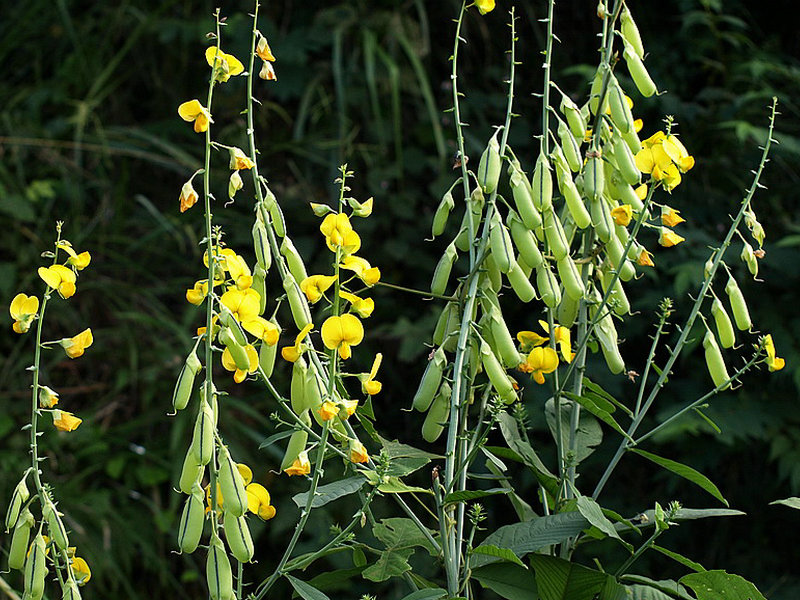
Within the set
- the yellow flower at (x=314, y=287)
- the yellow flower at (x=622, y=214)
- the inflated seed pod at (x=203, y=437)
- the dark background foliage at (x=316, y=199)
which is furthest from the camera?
the dark background foliage at (x=316, y=199)

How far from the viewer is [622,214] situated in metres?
0.83

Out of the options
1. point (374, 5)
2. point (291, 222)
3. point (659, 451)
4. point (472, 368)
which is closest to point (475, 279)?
point (472, 368)

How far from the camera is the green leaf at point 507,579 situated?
754mm

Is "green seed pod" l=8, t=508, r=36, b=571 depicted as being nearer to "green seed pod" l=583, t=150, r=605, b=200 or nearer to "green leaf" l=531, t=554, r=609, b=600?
"green leaf" l=531, t=554, r=609, b=600

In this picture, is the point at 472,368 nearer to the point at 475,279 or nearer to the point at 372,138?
the point at 475,279

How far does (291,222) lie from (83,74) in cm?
76

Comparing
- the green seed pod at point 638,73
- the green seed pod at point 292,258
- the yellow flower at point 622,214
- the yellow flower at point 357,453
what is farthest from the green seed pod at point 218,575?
the green seed pod at point 638,73

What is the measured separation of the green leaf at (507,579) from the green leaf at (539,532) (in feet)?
0.07

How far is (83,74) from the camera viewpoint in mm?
2672

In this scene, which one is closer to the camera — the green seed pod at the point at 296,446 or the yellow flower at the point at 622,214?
the green seed pod at the point at 296,446

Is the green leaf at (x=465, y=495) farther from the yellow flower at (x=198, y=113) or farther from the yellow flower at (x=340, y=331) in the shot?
the yellow flower at (x=198, y=113)

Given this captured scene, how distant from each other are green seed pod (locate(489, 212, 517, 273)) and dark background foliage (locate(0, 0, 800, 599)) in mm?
1196

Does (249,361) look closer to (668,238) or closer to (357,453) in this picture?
(357,453)

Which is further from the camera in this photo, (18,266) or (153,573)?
(18,266)
